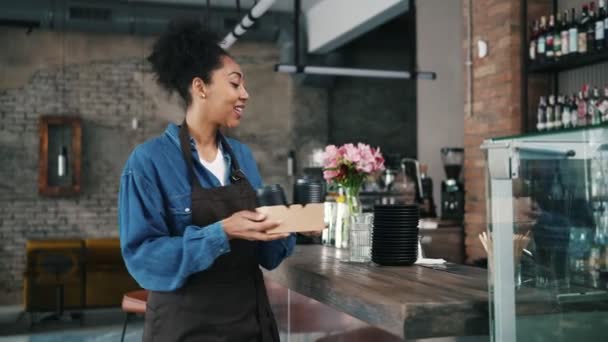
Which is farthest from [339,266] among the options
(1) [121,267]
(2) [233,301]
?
(1) [121,267]

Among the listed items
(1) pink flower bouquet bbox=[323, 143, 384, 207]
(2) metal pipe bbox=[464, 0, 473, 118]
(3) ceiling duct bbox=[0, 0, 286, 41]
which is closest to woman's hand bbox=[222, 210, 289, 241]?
(1) pink flower bouquet bbox=[323, 143, 384, 207]

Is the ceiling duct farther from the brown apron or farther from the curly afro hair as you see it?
the brown apron

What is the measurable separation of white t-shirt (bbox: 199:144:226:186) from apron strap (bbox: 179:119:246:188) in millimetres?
24

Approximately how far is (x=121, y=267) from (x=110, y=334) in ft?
4.65

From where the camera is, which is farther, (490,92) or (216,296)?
(490,92)

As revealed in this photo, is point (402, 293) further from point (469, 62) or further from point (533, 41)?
point (469, 62)

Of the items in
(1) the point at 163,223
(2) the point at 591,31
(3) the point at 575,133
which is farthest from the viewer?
(2) the point at 591,31

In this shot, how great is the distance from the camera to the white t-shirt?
2037 millimetres

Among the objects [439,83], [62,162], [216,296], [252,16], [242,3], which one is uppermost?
[242,3]

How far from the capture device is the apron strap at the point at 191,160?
1941mm

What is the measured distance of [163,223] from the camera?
186 cm

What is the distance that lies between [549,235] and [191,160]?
995mm

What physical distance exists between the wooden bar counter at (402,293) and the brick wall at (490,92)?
3.26m

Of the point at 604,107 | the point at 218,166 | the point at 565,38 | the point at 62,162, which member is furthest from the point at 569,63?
the point at 62,162
